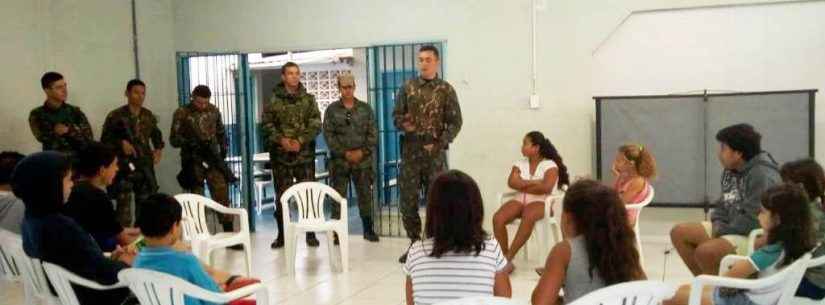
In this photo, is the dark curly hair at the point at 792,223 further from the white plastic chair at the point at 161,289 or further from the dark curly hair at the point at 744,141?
the white plastic chair at the point at 161,289

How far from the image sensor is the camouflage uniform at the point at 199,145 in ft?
22.6

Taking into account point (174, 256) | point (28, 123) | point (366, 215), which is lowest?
point (366, 215)

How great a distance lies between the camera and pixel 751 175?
391 cm

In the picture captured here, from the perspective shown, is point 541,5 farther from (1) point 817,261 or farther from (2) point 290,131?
(1) point 817,261

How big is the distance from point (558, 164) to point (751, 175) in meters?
1.90

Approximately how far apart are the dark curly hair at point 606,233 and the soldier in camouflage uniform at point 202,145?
4.92 m

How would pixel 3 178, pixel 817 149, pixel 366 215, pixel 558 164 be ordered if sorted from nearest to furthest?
1. pixel 3 178
2. pixel 558 164
3. pixel 817 149
4. pixel 366 215

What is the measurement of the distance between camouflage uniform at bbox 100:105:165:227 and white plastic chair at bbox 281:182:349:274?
1.96m

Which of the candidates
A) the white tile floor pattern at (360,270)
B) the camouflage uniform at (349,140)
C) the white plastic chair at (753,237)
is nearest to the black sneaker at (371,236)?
the white tile floor pattern at (360,270)

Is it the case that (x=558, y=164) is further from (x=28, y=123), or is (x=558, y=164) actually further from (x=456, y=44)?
(x=28, y=123)

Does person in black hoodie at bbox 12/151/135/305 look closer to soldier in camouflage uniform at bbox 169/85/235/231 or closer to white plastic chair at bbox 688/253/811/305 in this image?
white plastic chair at bbox 688/253/811/305

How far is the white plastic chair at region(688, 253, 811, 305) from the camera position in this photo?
106 inches

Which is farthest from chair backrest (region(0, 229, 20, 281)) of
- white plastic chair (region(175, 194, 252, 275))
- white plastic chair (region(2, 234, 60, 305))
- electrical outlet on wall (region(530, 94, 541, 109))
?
electrical outlet on wall (region(530, 94, 541, 109))

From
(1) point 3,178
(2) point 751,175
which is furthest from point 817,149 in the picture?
(1) point 3,178
